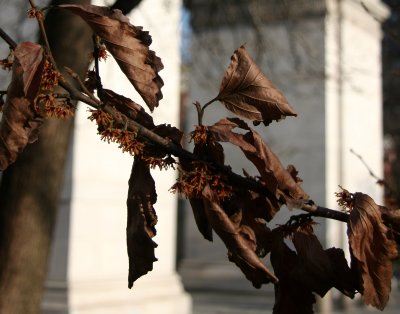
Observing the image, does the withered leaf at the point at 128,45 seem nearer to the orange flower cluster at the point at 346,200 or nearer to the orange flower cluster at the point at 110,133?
the orange flower cluster at the point at 110,133

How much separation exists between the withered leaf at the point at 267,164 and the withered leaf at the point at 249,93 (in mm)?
41

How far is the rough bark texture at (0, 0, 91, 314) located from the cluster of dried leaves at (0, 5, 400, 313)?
3.36 meters

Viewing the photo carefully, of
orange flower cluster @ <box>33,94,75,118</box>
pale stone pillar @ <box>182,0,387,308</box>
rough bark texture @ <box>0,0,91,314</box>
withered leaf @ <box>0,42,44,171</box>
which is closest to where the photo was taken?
withered leaf @ <box>0,42,44,171</box>

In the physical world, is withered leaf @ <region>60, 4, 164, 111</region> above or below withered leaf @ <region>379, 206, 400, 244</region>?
above

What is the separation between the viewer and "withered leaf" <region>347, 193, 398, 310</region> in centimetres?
138

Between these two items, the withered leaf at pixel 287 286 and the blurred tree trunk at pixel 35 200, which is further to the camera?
the blurred tree trunk at pixel 35 200

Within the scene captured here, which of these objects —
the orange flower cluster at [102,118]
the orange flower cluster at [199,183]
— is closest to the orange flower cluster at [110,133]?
the orange flower cluster at [102,118]

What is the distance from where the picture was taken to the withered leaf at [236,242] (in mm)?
1329

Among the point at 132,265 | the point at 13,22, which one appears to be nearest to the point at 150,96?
the point at 132,265

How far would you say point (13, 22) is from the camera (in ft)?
28.5

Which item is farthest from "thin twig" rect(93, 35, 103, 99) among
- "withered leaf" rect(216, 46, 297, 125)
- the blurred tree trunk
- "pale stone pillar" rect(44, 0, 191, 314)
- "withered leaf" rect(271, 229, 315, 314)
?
"pale stone pillar" rect(44, 0, 191, 314)

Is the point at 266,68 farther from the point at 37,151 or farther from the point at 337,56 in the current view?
the point at 37,151

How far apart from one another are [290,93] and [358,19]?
2.16 m

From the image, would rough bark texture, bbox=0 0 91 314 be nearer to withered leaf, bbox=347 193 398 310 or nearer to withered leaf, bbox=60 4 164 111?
withered leaf, bbox=60 4 164 111
